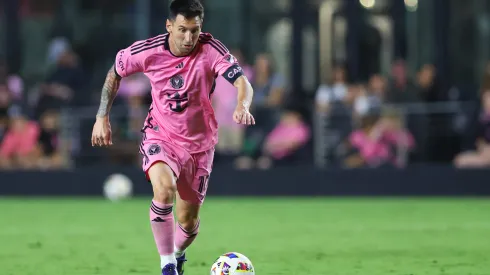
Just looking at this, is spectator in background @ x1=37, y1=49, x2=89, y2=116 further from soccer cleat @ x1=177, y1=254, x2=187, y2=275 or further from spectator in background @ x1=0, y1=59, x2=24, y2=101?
soccer cleat @ x1=177, y1=254, x2=187, y2=275

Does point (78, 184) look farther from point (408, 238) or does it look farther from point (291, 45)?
point (408, 238)

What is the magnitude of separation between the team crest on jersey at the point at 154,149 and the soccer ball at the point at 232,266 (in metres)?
0.87

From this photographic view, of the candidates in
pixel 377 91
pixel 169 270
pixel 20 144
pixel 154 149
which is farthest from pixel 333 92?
pixel 169 270

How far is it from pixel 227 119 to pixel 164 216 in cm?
892

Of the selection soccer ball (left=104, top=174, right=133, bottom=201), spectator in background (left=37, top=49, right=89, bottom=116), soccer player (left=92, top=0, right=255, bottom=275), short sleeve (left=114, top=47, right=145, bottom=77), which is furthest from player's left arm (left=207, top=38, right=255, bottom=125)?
spectator in background (left=37, top=49, right=89, bottom=116)

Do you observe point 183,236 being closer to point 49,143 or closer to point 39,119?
point 49,143

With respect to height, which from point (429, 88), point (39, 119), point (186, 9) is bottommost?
point (39, 119)

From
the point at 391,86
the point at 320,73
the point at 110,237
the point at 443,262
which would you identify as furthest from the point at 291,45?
the point at 443,262

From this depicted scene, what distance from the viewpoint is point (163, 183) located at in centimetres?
738

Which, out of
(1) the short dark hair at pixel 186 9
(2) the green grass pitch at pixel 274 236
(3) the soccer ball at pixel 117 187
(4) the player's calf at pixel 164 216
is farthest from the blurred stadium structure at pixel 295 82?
(4) the player's calf at pixel 164 216

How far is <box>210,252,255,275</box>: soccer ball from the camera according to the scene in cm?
720

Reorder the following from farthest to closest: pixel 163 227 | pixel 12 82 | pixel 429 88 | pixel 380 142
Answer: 1. pixel 12 82
2. pixel 380 142
3. pixel 429 88
4. pixel 163 227

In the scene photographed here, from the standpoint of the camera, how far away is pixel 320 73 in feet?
58.4

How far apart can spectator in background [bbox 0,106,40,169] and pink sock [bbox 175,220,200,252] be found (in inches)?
358
